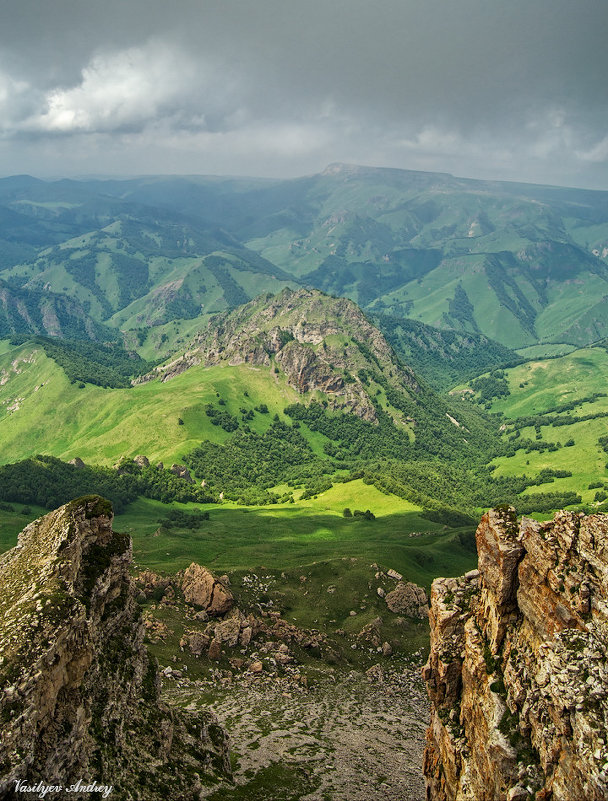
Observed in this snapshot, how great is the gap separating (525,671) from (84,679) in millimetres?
32540

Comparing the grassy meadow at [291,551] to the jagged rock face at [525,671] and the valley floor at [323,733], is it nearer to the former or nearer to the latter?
the valley floor at [323,733]

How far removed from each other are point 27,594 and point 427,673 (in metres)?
33.7

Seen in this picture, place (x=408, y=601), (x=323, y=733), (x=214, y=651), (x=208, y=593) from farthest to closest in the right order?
(x=408, y=601)
(x=208, y=593)
(x=214, y=651)
(x=323, y=733)

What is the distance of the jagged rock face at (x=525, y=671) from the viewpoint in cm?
3225

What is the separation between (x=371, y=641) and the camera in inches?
4254

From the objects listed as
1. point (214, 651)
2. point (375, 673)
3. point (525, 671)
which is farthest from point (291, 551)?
point (525, 671)

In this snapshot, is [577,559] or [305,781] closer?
[577,559]

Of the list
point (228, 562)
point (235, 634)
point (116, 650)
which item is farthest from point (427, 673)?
point (228, 562)

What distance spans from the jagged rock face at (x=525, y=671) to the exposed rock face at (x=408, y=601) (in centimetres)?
7460

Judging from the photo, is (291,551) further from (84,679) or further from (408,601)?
(84,679)

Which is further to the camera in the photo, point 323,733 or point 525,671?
point 323,733

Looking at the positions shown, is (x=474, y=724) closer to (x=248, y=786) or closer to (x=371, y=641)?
(x=248, y=786)

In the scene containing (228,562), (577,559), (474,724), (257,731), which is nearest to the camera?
(577,559)

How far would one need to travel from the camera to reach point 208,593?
102875 mm
